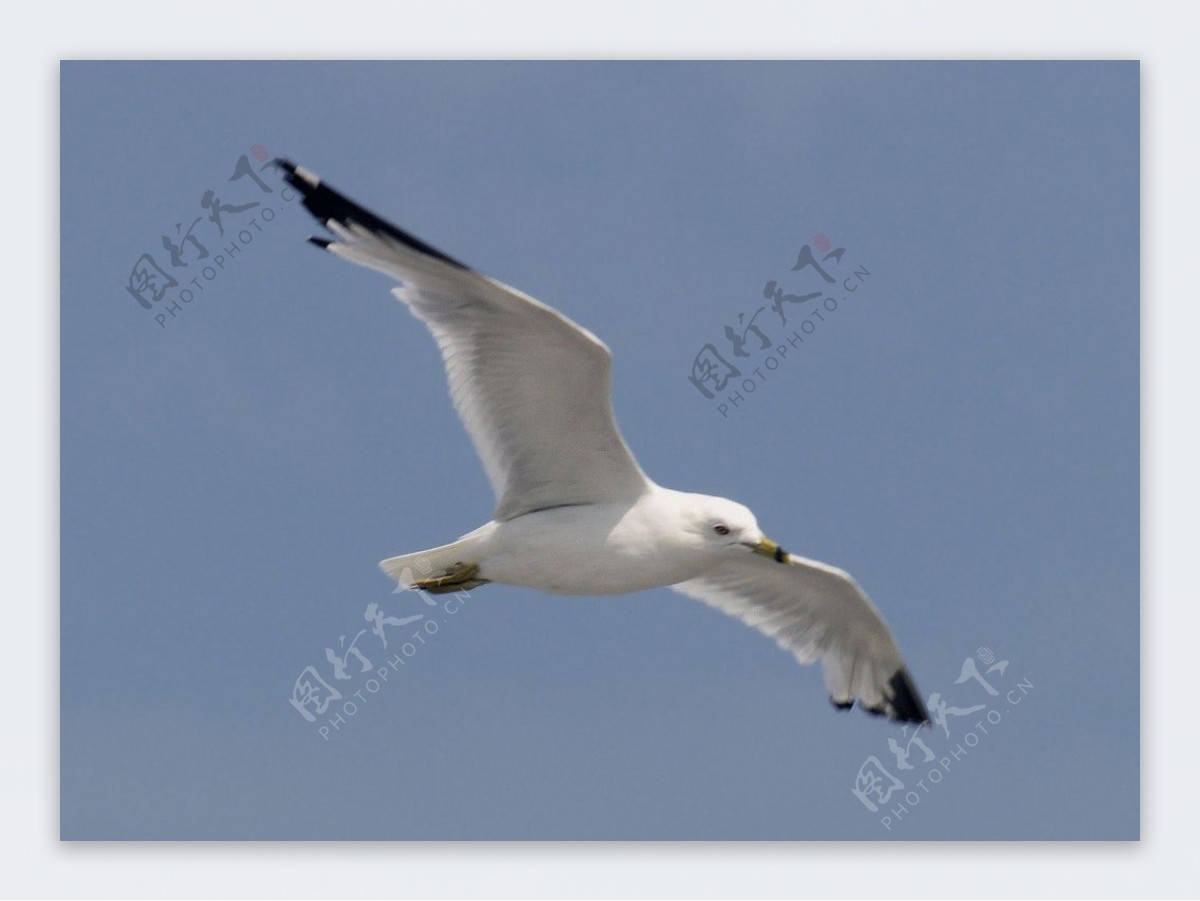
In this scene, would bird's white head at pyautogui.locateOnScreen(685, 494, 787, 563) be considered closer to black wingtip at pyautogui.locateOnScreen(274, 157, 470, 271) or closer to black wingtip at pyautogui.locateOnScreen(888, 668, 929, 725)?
black wingtip at pyautogui.locateOnScreen(274, 157, 470, 271)

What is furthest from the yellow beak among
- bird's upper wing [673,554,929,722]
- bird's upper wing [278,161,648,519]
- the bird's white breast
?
bird's upper wing [673,554,929,722]

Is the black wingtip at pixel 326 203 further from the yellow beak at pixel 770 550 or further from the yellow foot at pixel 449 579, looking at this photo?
the yellow beak at pixel 770 550

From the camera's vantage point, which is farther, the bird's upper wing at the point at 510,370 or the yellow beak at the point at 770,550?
the yellow beak at the point at 770,550

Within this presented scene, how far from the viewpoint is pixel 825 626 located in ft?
31.8

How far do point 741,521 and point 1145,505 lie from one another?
5.31 feet

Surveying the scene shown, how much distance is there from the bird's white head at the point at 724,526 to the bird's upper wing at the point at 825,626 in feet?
4.53

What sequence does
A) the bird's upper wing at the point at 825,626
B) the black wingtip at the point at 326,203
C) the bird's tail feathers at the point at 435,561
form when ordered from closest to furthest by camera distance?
1. the black wingtip at the point at 326,203
2. the bird's tail feathers at the point at 435,561
3. the bird's upper wing at the point at 825,626

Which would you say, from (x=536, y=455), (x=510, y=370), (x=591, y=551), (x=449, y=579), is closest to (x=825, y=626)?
(x=591, y=551)

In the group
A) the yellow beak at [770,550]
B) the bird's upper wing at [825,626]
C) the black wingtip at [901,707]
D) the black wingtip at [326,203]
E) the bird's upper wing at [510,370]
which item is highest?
the black wingtip at [326,203]

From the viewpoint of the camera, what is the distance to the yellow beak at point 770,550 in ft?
26.3

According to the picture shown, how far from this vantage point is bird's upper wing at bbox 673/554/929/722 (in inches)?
374

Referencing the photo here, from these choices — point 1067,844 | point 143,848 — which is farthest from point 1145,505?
point 143,848

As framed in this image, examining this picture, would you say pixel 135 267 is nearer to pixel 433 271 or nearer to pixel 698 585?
pixel 433 271

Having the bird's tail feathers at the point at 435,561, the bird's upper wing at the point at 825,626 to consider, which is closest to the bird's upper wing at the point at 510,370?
the bird's tail feathers at the point at 435,561
